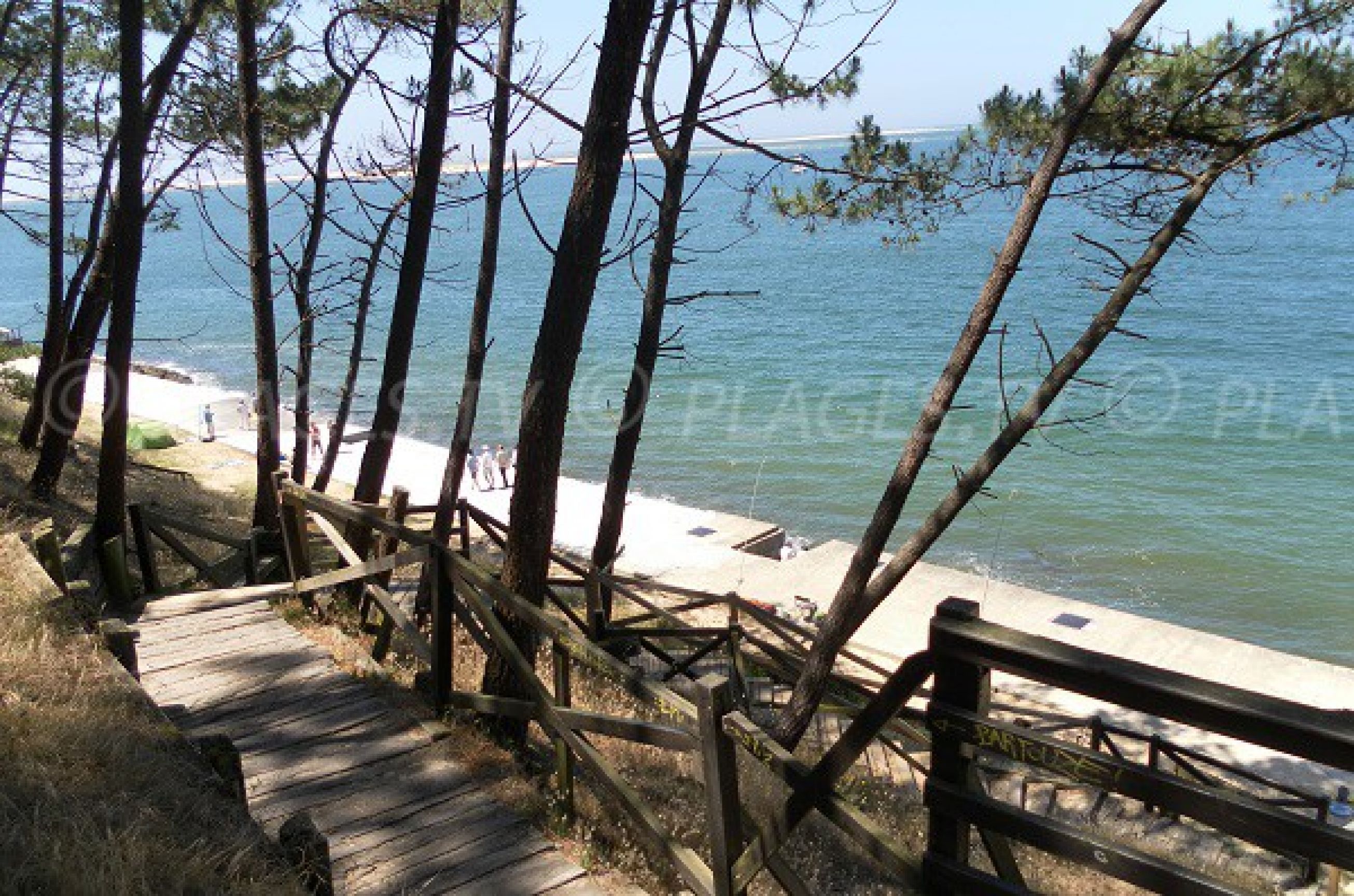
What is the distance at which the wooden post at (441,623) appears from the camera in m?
5.68

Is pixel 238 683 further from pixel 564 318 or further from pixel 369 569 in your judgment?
pixel 564 318

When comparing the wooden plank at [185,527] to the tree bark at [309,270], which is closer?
the wooden plank at [185,527]

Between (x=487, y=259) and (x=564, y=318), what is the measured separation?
7.21 metres

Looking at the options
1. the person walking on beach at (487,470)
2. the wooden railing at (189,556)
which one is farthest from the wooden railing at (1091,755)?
the person walking on beach at (487,470)

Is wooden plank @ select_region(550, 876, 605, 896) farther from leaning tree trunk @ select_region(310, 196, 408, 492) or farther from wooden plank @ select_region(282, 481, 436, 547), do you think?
leaning tree trunk @ select_region(310, 196, 408, 492)

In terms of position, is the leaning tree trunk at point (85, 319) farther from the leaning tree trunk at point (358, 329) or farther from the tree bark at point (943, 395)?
the tree bark at point (943, 395)

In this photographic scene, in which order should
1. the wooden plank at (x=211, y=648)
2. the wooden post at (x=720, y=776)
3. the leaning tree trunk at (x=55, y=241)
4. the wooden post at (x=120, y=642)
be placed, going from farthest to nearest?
the leaning tree trunk at (x=55, y=241) < the wooden plank at (x=211, y=648) < the wooden post at (x=120, y=642) < the wooden post at (x=720, y=776)

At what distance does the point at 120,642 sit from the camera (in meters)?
5.08

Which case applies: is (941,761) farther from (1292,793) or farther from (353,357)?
(353,357)

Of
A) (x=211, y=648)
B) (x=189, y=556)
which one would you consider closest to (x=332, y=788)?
(x=211, y=648)

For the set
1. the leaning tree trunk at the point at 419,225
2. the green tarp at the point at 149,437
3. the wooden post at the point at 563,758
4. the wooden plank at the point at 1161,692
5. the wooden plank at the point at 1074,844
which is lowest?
the green tarp at the point at 149,437

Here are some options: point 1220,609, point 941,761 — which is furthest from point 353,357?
point 1220,609

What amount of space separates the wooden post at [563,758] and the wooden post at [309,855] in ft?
4.92

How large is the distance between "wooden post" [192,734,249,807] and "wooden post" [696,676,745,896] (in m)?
1.70
